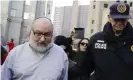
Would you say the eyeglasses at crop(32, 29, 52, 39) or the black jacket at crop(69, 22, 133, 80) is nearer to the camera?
the eyeglasses at crop(32, 29, 52, 39)

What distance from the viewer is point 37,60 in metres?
3.06

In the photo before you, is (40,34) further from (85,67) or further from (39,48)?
(85,67)

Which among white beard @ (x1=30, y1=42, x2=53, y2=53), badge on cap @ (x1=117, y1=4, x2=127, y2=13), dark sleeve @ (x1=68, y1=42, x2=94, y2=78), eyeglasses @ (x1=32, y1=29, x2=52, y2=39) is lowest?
dark sleeve @ (x1=68, y1=42, x2=94, y2=78)

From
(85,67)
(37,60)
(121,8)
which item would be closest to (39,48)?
(37,60)

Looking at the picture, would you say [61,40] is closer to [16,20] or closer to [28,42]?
[28,42]

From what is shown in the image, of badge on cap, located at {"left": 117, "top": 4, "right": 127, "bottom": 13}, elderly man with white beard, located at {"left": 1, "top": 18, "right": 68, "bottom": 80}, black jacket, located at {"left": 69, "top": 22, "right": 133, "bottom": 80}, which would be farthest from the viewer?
badge on cap, located at {"left": 117, "top": 4, "right": 127, "bottom": 13}

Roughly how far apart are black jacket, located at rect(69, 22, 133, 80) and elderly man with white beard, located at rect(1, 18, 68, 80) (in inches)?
18.4

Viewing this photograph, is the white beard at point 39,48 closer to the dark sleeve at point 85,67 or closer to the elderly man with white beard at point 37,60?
the elderly man with white beard at point 37,60

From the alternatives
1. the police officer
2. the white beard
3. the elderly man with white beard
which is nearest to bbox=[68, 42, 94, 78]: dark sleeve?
the police officer

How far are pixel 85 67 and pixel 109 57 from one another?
1.05ft

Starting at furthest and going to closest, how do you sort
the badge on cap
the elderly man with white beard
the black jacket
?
the badge on cap
the black jacket
the elderly man with white beard

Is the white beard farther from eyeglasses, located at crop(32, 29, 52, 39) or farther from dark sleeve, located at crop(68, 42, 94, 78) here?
dark sleeve, located at crop(68, 42, 94, 78)

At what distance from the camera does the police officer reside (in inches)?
132

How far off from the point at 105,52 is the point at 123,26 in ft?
1.09
